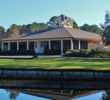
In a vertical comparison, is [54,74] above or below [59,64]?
below

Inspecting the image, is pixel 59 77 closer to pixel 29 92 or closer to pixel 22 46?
pixel 29 92

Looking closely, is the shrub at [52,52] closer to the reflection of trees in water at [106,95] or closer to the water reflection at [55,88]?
the water reflection at [55,88]

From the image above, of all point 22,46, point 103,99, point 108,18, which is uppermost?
point 108,18

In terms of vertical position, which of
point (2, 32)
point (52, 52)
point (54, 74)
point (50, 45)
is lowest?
point (54, 74)

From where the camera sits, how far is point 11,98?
35.8 feet

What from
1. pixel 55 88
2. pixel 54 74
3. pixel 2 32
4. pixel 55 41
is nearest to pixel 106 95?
pixel 55 88

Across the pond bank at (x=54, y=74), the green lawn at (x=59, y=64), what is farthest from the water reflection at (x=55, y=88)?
the green lawn at (x=59, y=64)

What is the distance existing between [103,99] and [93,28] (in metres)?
101

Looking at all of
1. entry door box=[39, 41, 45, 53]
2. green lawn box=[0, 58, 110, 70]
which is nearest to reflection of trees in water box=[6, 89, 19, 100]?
A: green lawn box=[0, 58, 110, 70]

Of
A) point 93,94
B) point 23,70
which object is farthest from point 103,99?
point 23,70

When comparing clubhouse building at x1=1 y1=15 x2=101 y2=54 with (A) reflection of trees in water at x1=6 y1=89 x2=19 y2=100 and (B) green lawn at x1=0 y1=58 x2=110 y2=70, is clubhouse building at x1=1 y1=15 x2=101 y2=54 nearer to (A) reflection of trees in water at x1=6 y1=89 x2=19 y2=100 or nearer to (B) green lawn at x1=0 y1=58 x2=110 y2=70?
(B) green lawn at x1=0 y1=58 x2=110 y2=70

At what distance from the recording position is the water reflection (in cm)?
1152

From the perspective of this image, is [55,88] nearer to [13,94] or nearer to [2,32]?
[13,94]

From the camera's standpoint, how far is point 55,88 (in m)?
13.5
